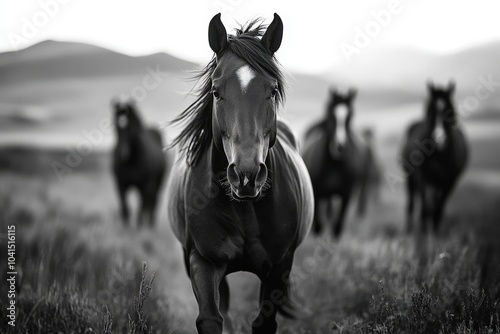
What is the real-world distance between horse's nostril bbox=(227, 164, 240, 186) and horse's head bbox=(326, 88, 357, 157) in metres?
5.93

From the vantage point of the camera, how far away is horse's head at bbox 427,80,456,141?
8.71 metres

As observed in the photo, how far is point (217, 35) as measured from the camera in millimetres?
3215

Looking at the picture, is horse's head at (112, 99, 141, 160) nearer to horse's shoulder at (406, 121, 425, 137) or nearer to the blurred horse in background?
horse's shoulder at (406, 121, 425, 137)

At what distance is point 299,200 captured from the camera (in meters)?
3.60

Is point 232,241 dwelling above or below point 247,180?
below

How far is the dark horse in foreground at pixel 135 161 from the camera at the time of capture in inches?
400

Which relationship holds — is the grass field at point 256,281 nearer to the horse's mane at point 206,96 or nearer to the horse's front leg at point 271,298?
the horse's front leg at point 271,298

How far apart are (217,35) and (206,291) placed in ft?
5.07

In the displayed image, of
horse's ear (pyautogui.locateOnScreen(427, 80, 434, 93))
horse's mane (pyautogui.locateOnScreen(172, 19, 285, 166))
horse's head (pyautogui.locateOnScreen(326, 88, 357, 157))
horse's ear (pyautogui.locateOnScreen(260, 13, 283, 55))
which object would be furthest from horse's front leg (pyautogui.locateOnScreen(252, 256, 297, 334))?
horse's ear (pyautogui.locateOnScreen(427, 80, 434, 93))

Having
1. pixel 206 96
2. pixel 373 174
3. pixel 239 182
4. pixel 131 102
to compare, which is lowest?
pixel 373 174

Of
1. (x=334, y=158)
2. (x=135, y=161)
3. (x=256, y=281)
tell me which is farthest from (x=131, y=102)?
(x=256, y=281)

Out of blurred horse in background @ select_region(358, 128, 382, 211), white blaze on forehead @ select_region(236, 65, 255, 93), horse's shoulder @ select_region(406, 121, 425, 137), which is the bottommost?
blurred horse in background @ select_region(358, 128, 382, 211)

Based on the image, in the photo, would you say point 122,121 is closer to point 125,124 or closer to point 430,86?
point 125,124

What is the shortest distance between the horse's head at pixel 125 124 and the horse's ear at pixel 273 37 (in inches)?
283
